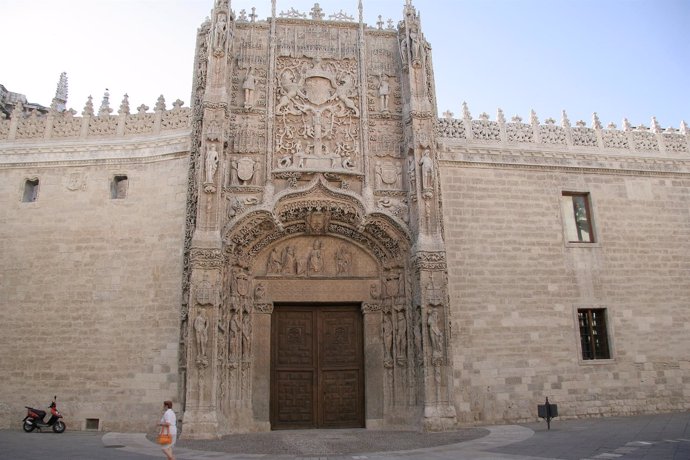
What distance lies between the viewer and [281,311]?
14.8m

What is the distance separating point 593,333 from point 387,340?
19.5 ft

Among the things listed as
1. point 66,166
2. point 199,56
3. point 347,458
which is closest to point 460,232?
point 347,458

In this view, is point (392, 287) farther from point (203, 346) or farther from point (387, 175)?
point (203, 346)

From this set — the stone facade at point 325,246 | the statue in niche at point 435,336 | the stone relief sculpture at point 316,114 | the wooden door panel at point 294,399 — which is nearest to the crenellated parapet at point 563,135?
the stone facade at point 325,246

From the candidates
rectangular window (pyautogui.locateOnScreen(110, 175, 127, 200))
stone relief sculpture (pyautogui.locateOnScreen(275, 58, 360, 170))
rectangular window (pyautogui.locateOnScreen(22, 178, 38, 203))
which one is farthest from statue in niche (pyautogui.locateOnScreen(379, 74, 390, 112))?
rectangular window (pyautogui.locateOnScreen(22, 178, 38, 203))

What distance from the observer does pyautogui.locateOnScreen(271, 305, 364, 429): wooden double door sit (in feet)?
46.4

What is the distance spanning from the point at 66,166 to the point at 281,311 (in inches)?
292

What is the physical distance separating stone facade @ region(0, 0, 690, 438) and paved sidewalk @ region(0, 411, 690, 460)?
4.13 feet

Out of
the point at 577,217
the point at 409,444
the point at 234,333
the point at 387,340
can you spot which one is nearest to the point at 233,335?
the point at 234,333

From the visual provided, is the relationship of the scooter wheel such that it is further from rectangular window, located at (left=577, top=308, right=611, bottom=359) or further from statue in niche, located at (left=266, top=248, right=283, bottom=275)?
rectangular window, located at (left=577, top=308, right=611, bottom=359)

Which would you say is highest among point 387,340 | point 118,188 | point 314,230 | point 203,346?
point 118,188

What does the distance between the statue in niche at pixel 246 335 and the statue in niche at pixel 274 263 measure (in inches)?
52.7

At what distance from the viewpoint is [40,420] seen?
12805 mm

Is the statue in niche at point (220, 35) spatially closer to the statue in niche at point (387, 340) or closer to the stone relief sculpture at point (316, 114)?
the stone relief sculpture at point (316, 114)
